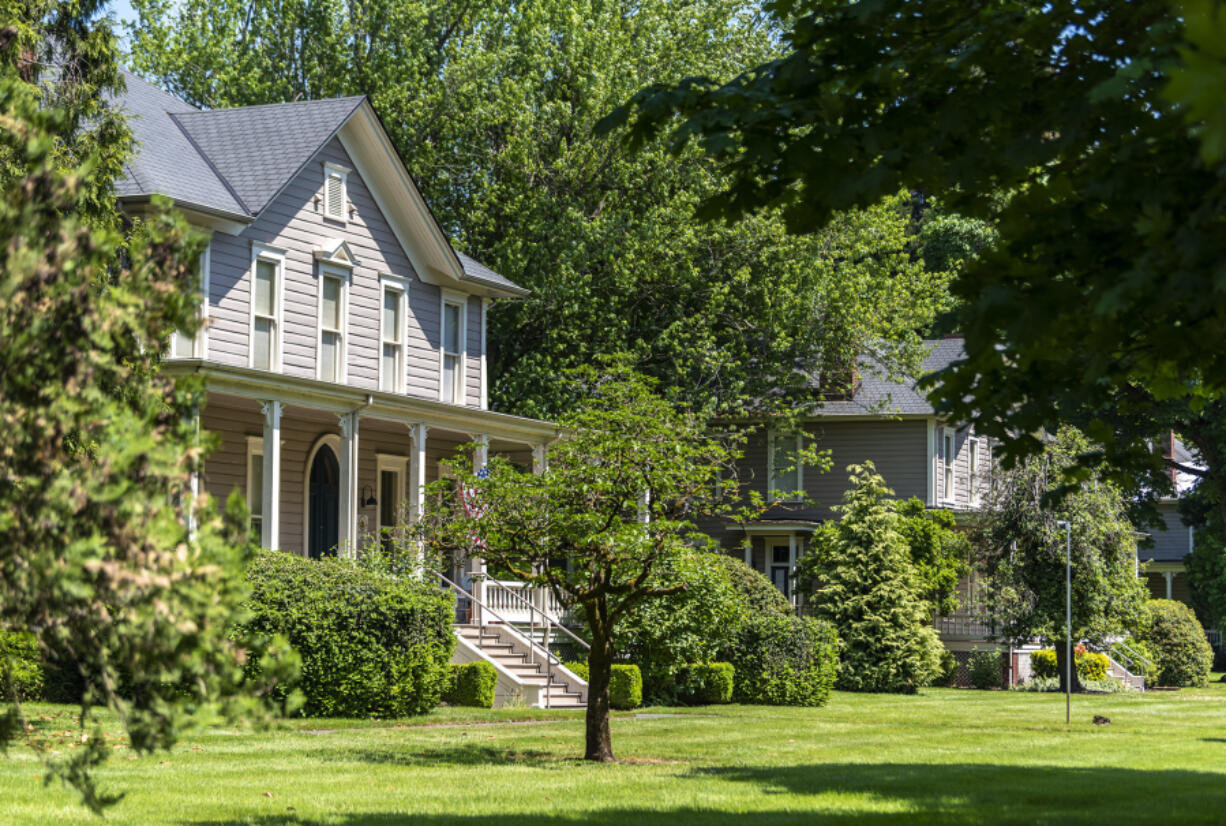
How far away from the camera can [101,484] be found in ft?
16.8

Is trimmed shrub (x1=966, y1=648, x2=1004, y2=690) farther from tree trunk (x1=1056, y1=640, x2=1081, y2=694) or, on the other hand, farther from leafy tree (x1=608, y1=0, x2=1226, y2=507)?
leafy tree (x1=608, y1=0, x2=1226, y2=507)

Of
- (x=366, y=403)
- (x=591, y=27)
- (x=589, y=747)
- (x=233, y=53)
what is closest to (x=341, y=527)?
(x=366, y=403)

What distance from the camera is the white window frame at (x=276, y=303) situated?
78.4ft

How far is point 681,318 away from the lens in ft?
105

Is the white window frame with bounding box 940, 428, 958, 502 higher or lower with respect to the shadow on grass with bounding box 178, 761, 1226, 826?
higher

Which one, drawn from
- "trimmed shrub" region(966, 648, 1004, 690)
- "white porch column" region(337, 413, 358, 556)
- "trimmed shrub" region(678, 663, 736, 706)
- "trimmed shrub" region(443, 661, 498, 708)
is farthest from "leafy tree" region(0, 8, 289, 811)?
"trimmed shrub" region(966, 648, 1004, 690)

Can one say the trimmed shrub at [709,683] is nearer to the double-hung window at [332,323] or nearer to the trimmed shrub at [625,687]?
the trimmed shrub at [625,687]

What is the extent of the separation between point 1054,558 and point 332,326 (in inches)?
689

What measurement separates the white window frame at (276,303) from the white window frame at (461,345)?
14.2 feet

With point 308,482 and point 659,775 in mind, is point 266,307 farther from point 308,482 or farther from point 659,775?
point 659,775

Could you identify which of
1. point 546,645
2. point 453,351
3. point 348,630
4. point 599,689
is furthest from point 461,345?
point 599,689

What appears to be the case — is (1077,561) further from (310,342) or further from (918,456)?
(310,342)

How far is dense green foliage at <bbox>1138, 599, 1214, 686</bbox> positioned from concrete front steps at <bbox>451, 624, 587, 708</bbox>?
2164cm

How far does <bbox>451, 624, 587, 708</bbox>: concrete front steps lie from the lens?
22.9m
